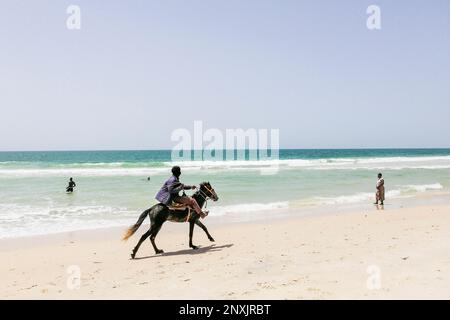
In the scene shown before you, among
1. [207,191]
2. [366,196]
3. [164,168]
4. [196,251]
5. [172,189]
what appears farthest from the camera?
[164,168]

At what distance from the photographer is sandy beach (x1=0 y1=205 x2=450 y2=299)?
253 inches

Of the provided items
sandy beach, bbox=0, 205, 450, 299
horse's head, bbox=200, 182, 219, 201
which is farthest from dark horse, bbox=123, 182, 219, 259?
sandy beach, bbox=0, 205, 450, 299

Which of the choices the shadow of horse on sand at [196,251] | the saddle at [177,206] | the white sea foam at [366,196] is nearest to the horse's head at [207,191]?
the saddle at [177,206]

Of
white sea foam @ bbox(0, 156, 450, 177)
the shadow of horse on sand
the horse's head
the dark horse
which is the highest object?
the horse's head

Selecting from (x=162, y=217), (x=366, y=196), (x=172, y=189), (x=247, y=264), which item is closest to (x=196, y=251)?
(x=162, y=217)

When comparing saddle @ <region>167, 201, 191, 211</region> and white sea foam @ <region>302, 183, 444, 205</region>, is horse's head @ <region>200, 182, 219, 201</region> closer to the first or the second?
saddle @ <region>167, 201, 191, 211</region>

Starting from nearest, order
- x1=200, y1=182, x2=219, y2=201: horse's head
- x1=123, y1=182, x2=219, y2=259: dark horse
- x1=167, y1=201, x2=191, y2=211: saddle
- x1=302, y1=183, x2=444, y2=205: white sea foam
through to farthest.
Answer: x1=123, y1=182, x2=219, y2=259: dark horse
x1=167, y1=201, x2=191, y2=211: saddle
x1=200, y1=182, x2=219, y2=201: horse's head
x1=302, y1=183, x2=444, y2=205: white sea foam

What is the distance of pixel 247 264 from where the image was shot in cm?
836

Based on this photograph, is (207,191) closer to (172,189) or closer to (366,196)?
(172,189)

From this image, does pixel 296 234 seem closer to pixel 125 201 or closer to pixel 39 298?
pixel 39 298

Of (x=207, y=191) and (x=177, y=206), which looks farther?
(x=207, y=191)

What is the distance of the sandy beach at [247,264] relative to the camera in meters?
6.42
